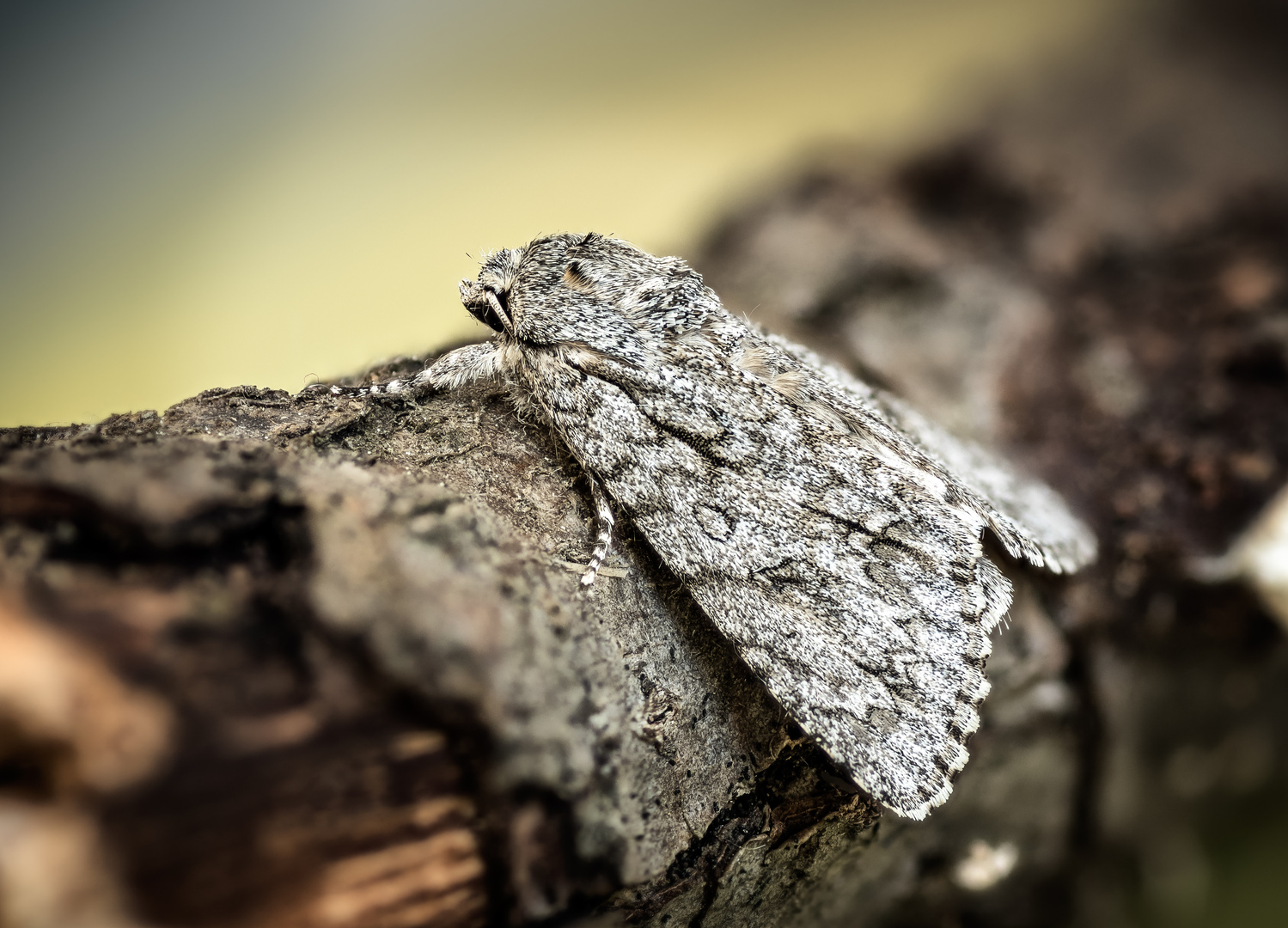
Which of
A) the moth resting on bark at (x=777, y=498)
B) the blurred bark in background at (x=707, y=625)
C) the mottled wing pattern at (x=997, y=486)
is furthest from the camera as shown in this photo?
the mottled wing pattern at (x=997, y=486)

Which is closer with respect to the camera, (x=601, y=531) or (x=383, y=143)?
(x=601, y=531)

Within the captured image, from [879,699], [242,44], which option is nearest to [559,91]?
[242,44]

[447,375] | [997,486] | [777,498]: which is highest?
[447,375]

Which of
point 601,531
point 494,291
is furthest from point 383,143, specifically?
point 601,531

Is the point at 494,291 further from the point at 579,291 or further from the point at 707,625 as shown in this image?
the point at 707,625

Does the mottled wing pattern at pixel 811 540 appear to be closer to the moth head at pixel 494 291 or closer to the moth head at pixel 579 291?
the moth head at pixel 579 291

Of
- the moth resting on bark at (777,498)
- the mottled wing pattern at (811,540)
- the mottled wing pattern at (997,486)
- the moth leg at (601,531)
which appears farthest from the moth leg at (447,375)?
the mottled wing pattern at (997,486)
